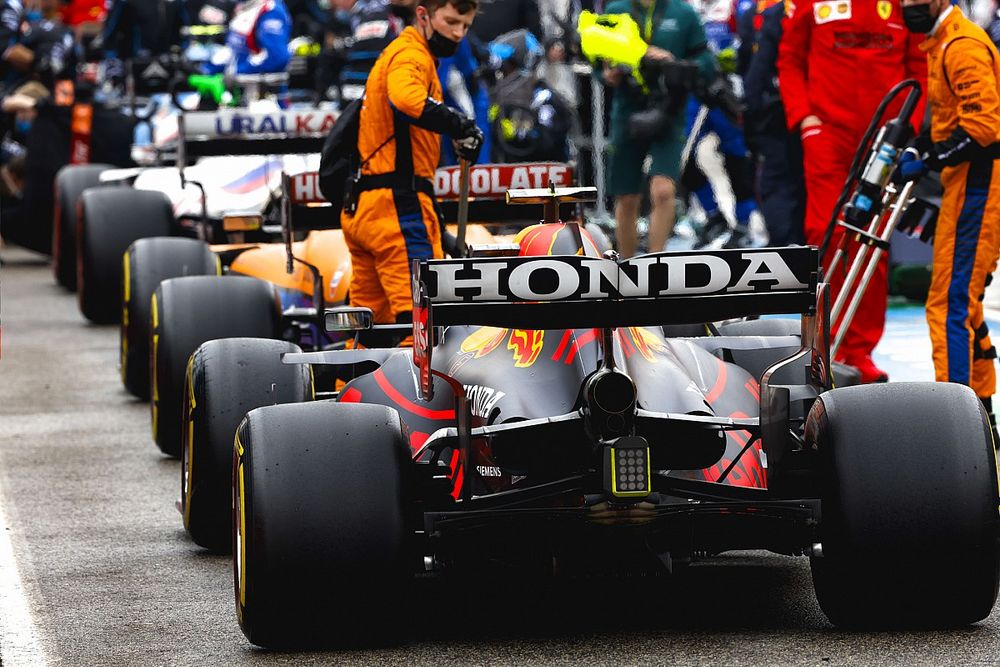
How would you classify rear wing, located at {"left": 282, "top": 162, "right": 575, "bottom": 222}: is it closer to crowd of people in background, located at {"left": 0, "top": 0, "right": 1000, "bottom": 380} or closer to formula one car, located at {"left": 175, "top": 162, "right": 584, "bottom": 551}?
formula one car, located at {"left": 175, "top": 162, "right": 584, "bottom": 551}

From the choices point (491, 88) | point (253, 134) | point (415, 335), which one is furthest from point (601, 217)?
point (415, 335)

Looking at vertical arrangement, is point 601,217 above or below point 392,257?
below

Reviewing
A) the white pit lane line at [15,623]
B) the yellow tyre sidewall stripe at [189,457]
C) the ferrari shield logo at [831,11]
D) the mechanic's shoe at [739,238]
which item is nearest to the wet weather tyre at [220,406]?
the yellow tyre sidewall stripe at [189,457]

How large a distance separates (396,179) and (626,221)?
5271 mm

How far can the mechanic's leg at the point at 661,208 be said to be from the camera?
12.9 metres

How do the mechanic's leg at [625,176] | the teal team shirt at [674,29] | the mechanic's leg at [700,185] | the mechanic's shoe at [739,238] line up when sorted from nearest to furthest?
the mechanic's leg at [625,176]
the teal team shirt at [674,29]
the mechanic's shoe at [739,238]
the mechanic's leg at [700,185]

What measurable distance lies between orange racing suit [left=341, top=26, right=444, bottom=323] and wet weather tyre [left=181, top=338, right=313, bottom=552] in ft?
4.97

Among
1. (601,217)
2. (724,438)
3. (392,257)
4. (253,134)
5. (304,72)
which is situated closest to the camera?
(724,438)

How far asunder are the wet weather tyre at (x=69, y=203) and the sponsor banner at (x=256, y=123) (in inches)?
99.8

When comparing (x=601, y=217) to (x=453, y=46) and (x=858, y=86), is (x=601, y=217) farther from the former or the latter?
(x=453, y=46)

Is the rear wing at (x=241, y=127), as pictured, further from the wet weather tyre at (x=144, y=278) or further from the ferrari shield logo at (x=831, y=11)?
the ferrari shield logo at (x=831, y=11)

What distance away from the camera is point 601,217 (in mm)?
16609

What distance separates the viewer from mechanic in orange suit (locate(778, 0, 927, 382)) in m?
9.51

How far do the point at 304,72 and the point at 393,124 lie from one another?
24.1 ft
